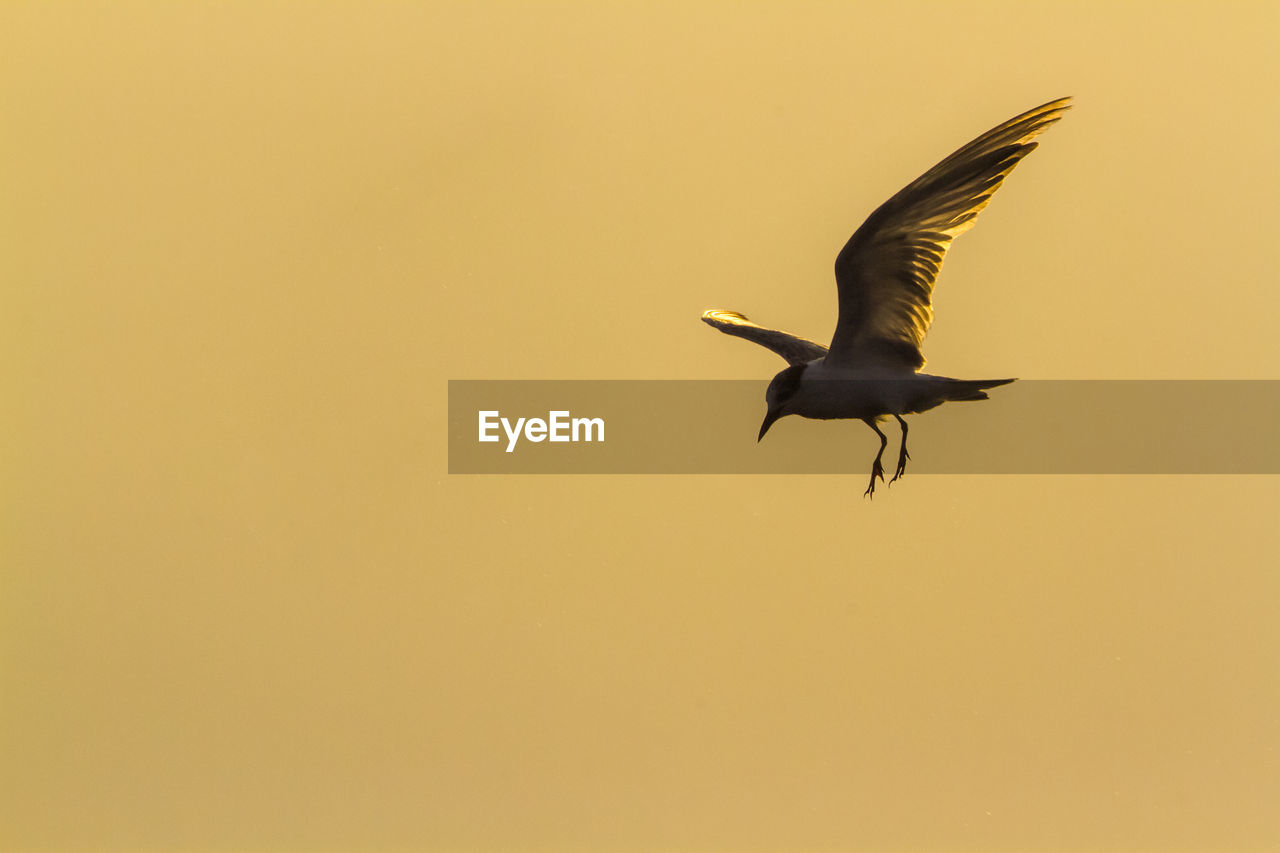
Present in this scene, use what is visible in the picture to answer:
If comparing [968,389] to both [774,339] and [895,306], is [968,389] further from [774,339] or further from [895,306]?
[774,339]

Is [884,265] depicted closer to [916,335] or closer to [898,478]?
[916,335]

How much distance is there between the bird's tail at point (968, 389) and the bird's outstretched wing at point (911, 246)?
0.55 m

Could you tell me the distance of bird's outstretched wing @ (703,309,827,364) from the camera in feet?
37.2

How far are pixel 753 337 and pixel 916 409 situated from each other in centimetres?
178

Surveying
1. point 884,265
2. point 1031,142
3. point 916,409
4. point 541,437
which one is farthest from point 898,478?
point 541,437

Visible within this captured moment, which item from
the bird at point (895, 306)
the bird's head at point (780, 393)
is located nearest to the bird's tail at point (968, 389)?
the bird at point (895, 306)

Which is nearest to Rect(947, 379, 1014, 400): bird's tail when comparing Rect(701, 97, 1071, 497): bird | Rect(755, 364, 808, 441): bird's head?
Rect(701, 97, 1071, 497): bird

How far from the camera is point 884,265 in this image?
1044 centimetres

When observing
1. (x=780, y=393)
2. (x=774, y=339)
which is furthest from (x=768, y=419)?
(x=774, y=339)

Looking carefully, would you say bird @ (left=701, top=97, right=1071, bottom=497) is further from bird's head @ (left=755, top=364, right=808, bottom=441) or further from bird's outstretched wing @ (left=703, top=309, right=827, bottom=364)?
bird's outstretched wing @ (left=703, top=309, right=827, bottom=364)

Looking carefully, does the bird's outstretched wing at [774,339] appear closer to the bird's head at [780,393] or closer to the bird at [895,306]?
the bird at [895,306]

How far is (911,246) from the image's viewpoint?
10391mm

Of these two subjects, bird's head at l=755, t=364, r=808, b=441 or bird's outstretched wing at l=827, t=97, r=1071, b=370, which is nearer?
bird's outstretched wing at l=827, t=97, r=1071, b=370

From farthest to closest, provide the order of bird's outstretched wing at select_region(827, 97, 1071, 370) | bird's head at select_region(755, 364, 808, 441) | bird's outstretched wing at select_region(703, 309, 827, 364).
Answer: bird's outstretched wing at select_region(703, 309, 827, 364)
bird's head at select_region(755, 364, 808, 441)
bird's outstretched wing at select_region(827, 97, 1071, 370)
